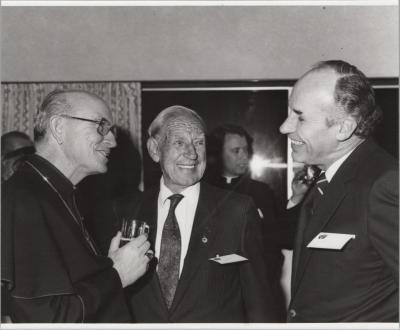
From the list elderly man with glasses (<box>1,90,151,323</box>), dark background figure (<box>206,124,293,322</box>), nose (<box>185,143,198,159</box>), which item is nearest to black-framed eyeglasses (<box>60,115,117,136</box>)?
elderly man with glasses (<box>1,90,151,323</box>)

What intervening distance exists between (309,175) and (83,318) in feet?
10.8

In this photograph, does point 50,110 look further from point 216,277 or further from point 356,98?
point 356,98

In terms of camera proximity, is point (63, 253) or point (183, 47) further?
point (183, 47)

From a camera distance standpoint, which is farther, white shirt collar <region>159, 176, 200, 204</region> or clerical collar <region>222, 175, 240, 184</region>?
clerical collar <region>222, 175, 240, 184</region>

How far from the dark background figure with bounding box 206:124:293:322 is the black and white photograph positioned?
2cm

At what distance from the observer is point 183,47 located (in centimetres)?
456

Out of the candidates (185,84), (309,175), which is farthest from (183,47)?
(309,175)

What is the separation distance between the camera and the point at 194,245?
2346 millimetres

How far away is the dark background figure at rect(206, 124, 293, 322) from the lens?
15.0 feet

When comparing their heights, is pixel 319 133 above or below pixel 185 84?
below

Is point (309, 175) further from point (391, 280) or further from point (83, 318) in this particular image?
point (83, 318)

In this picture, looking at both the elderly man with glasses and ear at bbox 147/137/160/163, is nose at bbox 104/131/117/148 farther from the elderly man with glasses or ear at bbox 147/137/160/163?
ear at bbox 147/137/160/163

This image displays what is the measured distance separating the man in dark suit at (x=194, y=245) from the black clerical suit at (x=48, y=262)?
1.14 ft

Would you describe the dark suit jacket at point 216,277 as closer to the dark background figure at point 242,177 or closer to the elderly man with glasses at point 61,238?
the elderly man with glasses at point 61,238
